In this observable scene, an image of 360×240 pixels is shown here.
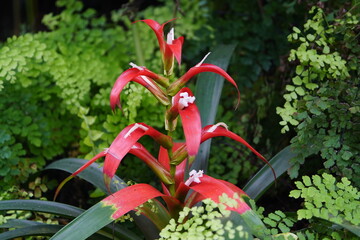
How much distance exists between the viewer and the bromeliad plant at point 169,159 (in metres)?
1.19

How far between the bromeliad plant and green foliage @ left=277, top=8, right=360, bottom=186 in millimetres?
225

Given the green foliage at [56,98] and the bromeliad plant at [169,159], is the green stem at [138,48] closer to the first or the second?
the green foliage at [56,98]

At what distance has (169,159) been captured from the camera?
54.6 inches

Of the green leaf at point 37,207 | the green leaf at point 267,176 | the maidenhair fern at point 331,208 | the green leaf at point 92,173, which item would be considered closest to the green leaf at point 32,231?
the green leaf at point 37,207

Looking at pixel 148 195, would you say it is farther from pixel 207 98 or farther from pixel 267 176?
pixel 207 98

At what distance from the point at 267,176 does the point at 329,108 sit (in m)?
0.30

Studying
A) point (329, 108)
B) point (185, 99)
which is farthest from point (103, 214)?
point (329, 108)

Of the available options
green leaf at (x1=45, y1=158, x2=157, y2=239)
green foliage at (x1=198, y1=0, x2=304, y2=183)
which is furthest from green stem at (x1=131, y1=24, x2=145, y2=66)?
green leaf at (x1=45, y1=158, x2=157, y2=239)

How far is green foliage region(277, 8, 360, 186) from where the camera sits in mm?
1409

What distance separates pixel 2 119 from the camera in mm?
1894

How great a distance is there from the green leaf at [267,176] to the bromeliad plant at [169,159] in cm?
18

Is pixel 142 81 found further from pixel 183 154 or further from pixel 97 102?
pixel 97 102

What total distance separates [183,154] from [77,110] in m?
0.82

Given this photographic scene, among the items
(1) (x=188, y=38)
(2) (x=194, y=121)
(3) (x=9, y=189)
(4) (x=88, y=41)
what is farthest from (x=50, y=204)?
(1) (x=188, y=38)
